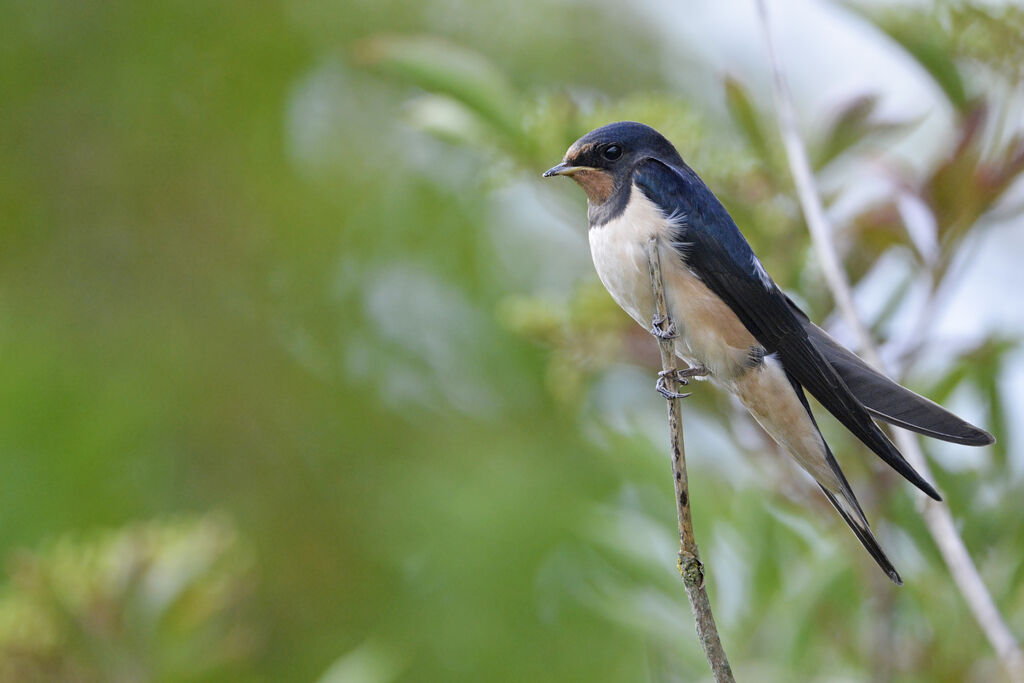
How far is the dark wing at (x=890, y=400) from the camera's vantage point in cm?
109

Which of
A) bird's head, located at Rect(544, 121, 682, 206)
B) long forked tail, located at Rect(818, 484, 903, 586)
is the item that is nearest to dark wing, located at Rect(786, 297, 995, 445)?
long forked tail, located at Rect(818, 484, 903, 586)

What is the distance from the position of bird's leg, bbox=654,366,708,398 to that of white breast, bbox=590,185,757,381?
0.01 meters

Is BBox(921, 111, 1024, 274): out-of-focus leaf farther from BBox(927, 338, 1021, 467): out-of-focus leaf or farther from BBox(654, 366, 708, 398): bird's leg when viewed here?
BBox(654, 366, 708, 398): bird's leg

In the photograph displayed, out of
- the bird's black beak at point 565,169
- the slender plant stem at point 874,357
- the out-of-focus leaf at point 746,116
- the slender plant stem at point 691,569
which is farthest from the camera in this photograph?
the out-of-focus leaf at point 746,116

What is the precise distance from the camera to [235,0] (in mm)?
3580

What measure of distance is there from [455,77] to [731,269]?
1.53ft

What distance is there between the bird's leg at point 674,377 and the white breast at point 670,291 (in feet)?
0.03

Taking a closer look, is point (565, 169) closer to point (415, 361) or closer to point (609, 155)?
point (609, 155)

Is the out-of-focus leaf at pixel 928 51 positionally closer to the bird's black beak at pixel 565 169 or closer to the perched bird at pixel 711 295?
the perched bird at pixel 711 295

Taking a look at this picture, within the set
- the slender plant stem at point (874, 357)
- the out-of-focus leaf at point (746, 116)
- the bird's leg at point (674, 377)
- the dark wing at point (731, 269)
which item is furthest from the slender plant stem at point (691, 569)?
the out-of-focus leaf at point (746, 116)

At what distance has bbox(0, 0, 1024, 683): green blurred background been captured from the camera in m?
1.55

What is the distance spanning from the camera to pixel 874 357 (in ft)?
3.90

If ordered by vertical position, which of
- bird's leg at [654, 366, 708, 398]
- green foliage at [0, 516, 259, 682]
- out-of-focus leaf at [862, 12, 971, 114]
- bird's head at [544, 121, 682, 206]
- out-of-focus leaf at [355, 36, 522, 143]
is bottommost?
bird's leg at [654, 366, 708, 398]

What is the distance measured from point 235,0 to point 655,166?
260 cm
